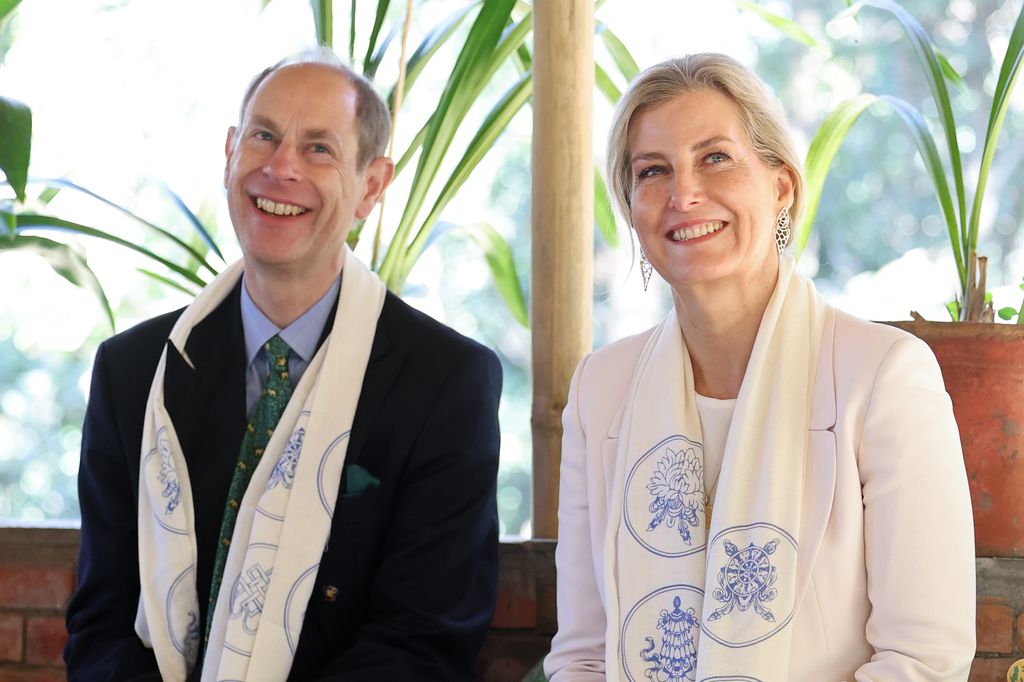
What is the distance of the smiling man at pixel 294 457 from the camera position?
1.70m

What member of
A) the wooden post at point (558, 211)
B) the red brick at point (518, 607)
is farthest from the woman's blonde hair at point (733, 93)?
the red brick at point (518, 607)

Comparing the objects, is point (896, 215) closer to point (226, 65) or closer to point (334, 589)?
point (226, 65)

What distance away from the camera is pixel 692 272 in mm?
1508

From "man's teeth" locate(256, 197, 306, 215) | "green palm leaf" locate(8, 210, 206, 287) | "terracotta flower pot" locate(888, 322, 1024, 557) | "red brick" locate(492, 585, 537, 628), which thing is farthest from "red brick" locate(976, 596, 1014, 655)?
"green palm leaf" locate(8, 210, 206, 287)

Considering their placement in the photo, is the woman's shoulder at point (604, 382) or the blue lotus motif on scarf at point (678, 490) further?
the woman's shoulder at point (604, 382)

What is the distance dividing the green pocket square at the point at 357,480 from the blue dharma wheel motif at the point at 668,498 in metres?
0.46

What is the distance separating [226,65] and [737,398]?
10.5ft

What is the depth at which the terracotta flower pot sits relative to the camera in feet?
5.50

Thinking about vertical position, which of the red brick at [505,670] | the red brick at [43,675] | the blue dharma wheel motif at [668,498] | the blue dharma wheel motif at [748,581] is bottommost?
the red brick at [43,675]

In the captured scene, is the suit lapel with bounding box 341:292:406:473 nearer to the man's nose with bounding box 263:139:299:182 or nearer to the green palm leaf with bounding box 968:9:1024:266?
the man's nose with bounding box 263:139:299:182

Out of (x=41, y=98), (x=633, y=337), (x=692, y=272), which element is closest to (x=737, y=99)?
(x=692, y=272)

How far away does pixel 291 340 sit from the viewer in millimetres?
1912

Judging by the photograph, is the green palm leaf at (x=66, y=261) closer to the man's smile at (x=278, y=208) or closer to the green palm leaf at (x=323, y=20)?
the man's smile at (x=278, y=208)

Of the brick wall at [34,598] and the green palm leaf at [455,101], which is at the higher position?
the green palm leaf at [455,101]
